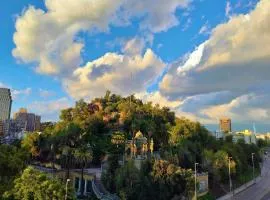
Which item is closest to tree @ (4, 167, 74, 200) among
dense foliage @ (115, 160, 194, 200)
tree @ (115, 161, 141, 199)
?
tree @ (115, 161, 141, 199)

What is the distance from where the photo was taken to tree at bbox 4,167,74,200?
36844 millimetres

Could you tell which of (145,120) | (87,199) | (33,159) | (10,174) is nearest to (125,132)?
(145,120)

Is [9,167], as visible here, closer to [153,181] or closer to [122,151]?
[153,181]

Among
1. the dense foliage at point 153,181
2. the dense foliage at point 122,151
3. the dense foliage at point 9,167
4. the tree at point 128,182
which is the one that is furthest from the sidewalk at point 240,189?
the dense foliage at point 9,167

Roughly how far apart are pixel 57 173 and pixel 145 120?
32.6 metres

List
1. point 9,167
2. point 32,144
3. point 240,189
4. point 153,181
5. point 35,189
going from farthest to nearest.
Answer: point 240,189 < point 32,144 < point 153,181 < point 9,167 < point 35,189

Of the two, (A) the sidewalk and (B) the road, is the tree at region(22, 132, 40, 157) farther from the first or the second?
(B) the road

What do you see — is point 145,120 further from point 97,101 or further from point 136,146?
point 136,146

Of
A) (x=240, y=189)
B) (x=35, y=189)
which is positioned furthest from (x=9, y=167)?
(x=240, y=189)

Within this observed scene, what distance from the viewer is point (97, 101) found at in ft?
339

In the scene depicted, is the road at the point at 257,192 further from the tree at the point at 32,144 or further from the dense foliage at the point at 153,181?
A: the tree at the point at 32,144

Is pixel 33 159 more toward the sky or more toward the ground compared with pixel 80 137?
more toward the ground

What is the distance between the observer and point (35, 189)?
3722 centimetres

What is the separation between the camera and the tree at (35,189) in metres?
36.8
